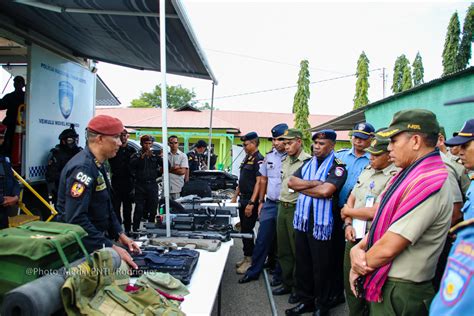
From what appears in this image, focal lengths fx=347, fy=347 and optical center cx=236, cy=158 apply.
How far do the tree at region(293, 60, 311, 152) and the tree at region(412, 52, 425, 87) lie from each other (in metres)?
7.17

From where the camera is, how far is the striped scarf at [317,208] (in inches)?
127

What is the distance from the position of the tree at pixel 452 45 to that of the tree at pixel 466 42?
198 mm

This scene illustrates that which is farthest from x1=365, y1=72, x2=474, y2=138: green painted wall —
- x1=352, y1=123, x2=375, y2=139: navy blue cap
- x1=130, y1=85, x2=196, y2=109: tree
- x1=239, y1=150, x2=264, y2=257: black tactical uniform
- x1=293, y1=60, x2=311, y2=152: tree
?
x1=130, y1=85, x2=196, y2=109: tree

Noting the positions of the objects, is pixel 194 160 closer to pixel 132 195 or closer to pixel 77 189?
pixel 132 195

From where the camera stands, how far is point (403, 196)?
170 centimetres

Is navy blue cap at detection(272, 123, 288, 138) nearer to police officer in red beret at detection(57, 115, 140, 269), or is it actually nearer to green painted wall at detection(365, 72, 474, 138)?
green painted wall at detection(365, 72, 474, 138)

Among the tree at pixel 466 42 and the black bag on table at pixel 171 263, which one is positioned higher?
the tree at pixel 466 42

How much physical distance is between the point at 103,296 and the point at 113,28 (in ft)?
10.7

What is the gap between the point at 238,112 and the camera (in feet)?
99.2

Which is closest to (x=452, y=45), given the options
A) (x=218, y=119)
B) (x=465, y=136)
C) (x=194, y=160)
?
(x=218, y=119)

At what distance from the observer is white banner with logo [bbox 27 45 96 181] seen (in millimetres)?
4156

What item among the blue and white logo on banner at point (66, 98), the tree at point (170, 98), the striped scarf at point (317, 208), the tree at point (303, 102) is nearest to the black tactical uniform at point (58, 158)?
the blue and white logo on banner at point (66, 98)

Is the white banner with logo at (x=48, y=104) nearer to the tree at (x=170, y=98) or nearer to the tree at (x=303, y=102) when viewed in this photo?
the tree at (x=303, y=102)

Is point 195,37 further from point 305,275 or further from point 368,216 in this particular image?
point 305,275
